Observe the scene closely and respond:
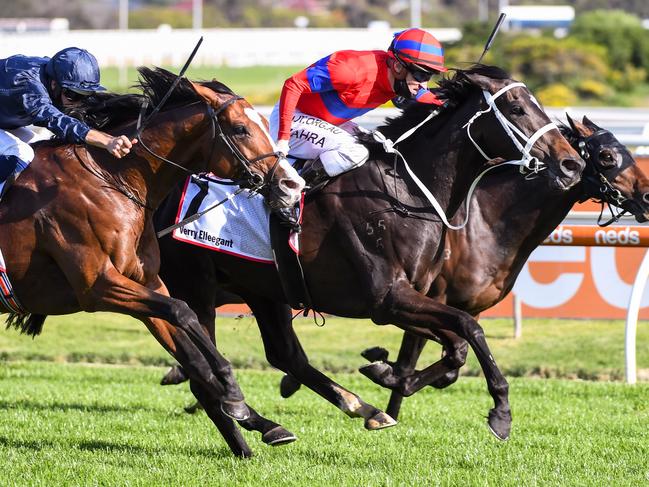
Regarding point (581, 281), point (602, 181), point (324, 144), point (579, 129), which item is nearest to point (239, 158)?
point (324, 144)

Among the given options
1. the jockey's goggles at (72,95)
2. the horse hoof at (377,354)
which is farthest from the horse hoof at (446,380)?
the jockey's goggles at (72,95)

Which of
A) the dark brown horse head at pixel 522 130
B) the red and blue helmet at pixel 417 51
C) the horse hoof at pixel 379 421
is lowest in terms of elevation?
the horse hoof at pixel 379 421

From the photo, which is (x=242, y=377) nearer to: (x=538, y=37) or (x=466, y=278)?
(x=466, y=278)

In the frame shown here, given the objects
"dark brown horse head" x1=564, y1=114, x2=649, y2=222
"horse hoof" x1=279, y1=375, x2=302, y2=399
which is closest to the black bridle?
"dark brown horse head" x1=564, y1=114, x2=649, y2=222

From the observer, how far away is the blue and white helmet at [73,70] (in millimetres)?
5449

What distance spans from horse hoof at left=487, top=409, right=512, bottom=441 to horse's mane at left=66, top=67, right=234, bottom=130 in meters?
1.98

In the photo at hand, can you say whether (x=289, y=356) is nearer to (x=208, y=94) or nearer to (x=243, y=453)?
(x=243, y=453)

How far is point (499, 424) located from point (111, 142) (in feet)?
7.24

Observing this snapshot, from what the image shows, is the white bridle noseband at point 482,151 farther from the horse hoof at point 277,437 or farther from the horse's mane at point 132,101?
the horse hoof at point 277,437

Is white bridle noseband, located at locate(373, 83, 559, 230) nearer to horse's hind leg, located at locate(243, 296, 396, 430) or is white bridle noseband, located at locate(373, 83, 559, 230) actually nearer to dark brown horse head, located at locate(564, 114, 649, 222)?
dark brown horse head, located at locate(564, 114, 649, 222)

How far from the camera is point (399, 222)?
19.0 ft

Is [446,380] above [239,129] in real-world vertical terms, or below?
below

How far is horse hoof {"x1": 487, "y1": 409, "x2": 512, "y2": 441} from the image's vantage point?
5262 mm

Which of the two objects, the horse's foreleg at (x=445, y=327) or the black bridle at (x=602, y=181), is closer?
the horse's foreleg at (x=445, y=327)
